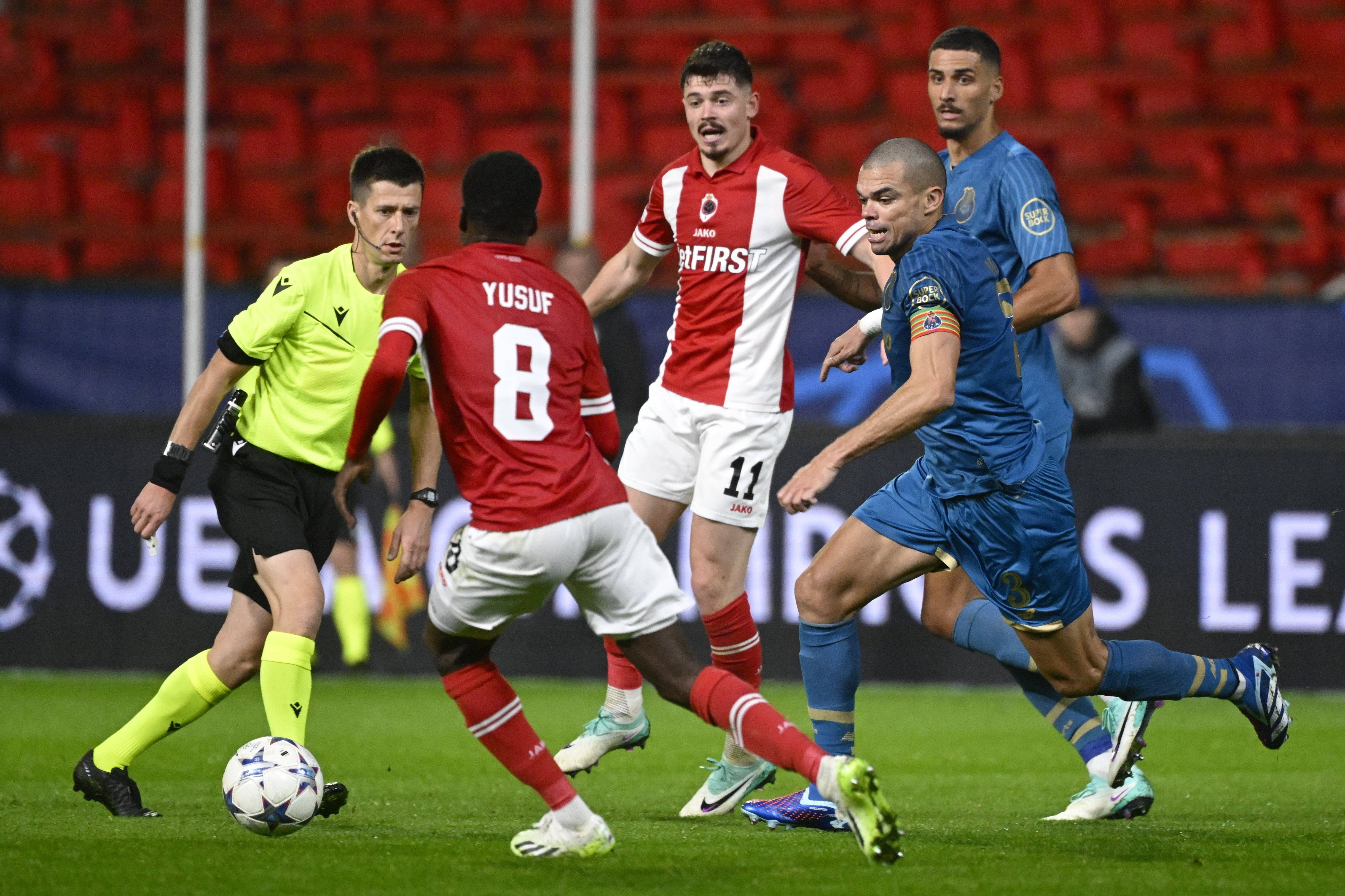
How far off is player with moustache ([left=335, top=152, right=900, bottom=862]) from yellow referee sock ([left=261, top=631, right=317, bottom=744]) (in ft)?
2.99

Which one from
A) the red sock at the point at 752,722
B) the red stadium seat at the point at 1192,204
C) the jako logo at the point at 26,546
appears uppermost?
the red stadium seat at the point at 1192,204

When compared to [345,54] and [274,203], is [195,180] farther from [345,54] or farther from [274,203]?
[345,54]

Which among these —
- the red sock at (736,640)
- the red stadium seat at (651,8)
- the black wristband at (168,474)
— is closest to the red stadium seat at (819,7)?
the red stadium seat at (651,8)

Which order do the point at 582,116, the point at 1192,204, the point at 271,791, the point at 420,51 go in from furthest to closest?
the point at 420,51 < the point at 1192,204 < the point at 582,116 < the point at 271,791

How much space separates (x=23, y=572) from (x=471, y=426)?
6090 mm

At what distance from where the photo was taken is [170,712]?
557 cm

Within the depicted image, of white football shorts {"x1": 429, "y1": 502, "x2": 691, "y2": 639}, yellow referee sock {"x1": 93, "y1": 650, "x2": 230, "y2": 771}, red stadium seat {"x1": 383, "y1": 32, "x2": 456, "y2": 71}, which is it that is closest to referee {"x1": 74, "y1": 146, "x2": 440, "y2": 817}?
yellow referee sock {"x1": 93, "y1": 650, "x2": 230, "y2": 771}

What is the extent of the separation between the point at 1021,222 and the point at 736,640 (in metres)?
1.63

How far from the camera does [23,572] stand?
9625 millimetres

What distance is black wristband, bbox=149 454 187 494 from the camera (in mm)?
5391

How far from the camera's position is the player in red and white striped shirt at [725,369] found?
18.8ft

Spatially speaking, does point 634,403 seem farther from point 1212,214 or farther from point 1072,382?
point 1212,214

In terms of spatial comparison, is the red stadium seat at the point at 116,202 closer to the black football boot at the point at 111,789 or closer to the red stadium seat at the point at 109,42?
the red stadium seat at the point at 109,42

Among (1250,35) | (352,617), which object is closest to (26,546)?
(352,617)
